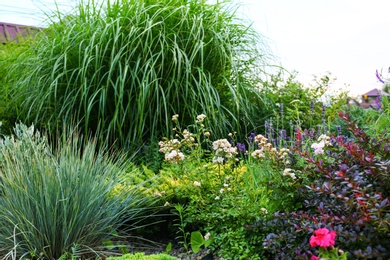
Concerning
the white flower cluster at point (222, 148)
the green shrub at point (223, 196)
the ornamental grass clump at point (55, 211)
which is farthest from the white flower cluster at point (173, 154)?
the ornamental grass clump at point (55, 211)

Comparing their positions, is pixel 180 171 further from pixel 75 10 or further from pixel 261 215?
pixel 75 10

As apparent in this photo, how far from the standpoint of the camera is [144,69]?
498 centimetres

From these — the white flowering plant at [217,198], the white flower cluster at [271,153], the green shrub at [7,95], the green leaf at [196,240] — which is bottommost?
the green leaf at [196,240]

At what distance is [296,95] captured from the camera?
608 centimetres

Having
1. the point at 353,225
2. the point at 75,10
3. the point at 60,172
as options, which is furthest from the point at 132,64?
the point at 353,225

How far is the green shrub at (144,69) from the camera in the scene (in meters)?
4.75

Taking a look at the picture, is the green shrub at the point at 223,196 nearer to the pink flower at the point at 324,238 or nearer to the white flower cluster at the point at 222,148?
the white flower cluster at the point at 222,148

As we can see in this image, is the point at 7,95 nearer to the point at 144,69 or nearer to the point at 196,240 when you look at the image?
the point at 144,69

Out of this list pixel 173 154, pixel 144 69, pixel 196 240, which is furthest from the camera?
pixel 144 69

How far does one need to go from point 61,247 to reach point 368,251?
1.80 meters

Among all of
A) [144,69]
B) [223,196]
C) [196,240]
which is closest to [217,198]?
[223,196]

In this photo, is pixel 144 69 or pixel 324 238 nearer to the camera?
pixel 324 238

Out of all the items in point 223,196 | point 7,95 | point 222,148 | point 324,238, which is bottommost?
point 223,196

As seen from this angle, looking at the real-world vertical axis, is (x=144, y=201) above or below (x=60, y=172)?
below
